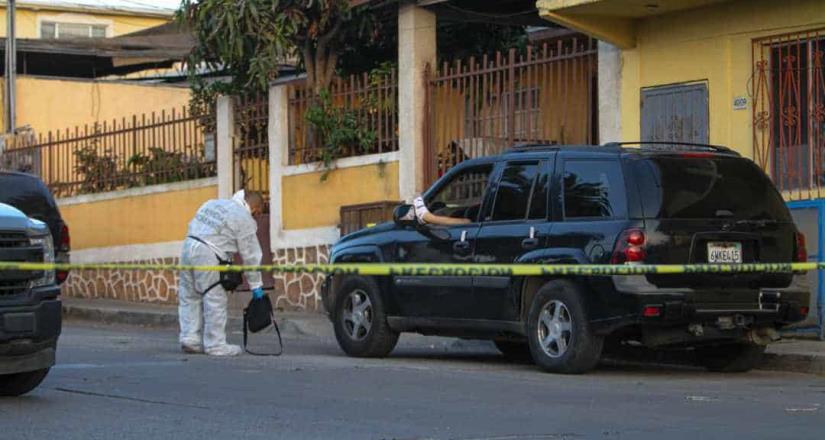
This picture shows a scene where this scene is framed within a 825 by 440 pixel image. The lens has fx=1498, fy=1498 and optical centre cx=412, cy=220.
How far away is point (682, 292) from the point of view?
11.0 m

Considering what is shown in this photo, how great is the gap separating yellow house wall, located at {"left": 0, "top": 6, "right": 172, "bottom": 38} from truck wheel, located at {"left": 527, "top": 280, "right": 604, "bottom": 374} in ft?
93.6

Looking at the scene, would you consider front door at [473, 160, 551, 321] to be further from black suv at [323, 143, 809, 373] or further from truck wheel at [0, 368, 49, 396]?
truck wheel at [0, 368, 49, 396]

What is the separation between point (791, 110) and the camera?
14.4m

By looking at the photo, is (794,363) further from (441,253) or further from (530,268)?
(530,268)

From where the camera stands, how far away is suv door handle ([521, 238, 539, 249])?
11.7m

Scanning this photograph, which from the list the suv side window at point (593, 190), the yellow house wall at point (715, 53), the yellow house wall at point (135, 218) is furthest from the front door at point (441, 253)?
the yellow house wall at point (135, 218)

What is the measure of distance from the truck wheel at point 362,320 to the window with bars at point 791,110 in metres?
4.23

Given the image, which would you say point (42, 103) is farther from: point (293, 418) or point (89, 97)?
point (293, 418)

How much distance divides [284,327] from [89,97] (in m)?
13.7

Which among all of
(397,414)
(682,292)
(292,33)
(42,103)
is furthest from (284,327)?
(42,103)

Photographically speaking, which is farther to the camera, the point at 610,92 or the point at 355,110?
the point at 355,110

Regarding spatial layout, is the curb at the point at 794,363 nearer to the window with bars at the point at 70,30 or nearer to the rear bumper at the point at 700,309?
the rear bumper at the point at 700,309

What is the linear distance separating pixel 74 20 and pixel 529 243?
30.5m

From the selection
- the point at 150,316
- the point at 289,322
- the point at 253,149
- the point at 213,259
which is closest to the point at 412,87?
the point at 289,322
